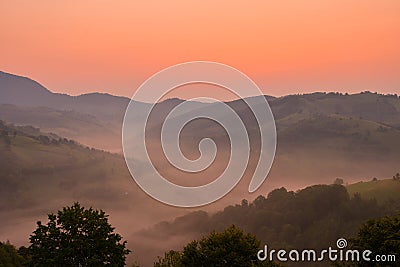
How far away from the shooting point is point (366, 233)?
37.6 meters

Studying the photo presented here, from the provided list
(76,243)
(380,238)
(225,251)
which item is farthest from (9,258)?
(380,238)

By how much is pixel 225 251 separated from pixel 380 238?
42.9ft

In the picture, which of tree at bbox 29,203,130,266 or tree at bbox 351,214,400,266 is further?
tree at bbox 29,203,130,266

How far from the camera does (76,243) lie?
36094 mm

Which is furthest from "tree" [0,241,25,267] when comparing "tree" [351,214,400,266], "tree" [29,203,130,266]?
"tree" [351,214,400,266]

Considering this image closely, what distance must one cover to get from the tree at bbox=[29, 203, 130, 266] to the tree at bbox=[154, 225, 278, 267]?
622 centimetres

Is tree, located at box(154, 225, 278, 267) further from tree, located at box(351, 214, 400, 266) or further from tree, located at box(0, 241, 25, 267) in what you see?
tree, located at box(0, 241, 25, 267)

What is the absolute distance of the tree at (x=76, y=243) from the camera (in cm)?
3578

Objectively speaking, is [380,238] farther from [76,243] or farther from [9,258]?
[9,258]

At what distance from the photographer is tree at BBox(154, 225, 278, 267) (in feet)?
119

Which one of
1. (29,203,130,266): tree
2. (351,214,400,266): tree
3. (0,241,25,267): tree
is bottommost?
(29,203,130,266): tree

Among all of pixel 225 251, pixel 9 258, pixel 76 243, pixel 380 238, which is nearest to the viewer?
pixel 76 243

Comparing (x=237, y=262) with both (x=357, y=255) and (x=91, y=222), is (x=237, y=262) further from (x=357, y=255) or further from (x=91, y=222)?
(x=91, y=222)

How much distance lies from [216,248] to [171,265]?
1082cm
